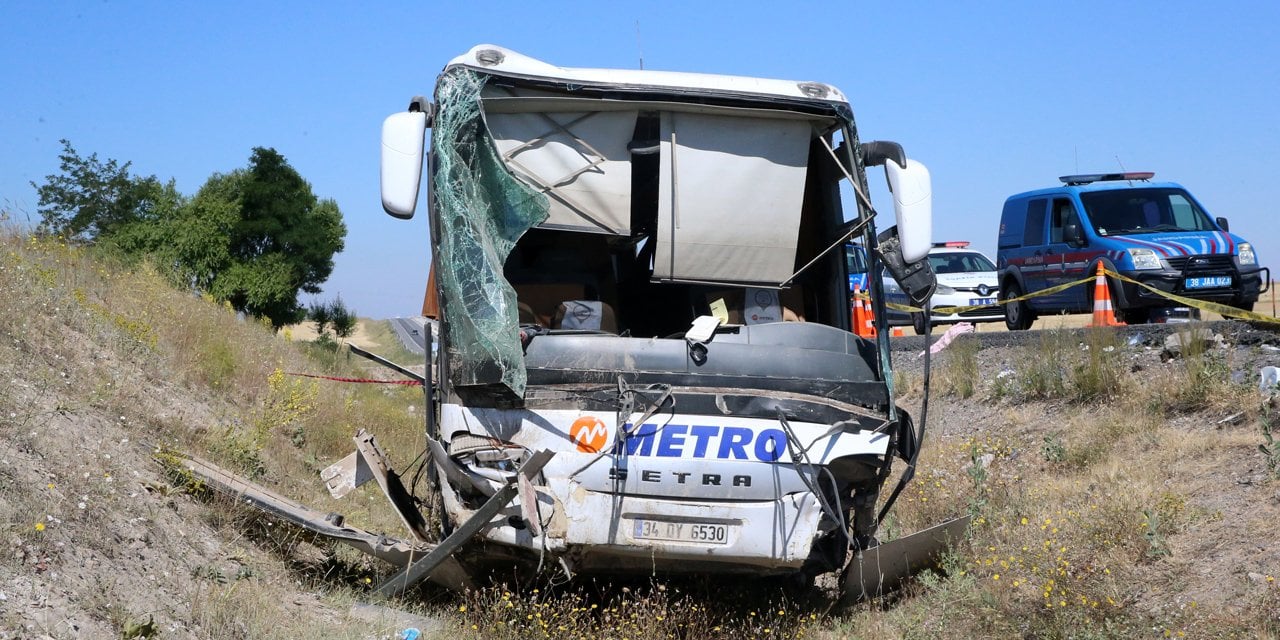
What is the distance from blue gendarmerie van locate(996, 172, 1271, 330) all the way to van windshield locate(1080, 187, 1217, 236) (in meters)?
0.01

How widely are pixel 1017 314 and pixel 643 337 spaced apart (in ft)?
41.2

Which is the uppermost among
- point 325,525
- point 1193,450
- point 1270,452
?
point 1270,452

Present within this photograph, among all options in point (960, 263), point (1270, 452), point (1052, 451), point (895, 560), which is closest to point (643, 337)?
point (895, 560)

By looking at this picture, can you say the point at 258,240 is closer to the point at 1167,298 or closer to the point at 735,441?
the point at 1167,298

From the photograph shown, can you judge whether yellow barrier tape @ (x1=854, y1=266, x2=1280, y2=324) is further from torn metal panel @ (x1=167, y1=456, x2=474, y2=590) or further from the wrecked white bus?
torn metal panel @ (x1=167, y1=456, x2=474, y2=590)

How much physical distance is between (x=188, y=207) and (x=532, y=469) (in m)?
26.1

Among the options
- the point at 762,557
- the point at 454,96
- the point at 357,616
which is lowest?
the point at 357,616

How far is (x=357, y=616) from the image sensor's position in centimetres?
580

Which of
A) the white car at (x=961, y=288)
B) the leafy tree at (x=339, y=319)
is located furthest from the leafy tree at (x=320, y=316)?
the white car at (x=961, y=288)

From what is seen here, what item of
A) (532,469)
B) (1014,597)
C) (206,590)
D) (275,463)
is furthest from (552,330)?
(275,463)

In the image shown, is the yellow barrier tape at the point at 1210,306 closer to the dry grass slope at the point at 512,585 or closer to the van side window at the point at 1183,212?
the van side window at the point at 1183,212

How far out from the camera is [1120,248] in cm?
1534

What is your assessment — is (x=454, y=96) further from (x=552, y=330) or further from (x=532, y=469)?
(x=532, y=469)

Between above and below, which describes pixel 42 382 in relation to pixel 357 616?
above
